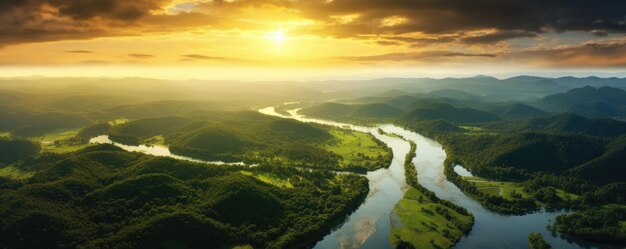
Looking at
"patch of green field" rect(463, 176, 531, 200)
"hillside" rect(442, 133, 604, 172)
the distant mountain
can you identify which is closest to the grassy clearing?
"patch of green field" rect(463, 176, 531, 200)

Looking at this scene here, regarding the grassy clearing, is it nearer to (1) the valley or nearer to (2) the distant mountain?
(1) the valley

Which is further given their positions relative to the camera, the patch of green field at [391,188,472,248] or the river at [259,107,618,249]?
the river at [259,107,618,249]

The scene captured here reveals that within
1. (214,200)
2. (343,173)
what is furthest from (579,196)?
(214,200)

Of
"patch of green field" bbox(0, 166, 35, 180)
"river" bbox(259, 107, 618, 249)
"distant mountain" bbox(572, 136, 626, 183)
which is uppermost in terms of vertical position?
"distant mountain" bbox(572, 136, 626, 183)

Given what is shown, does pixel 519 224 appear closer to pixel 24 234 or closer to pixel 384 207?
pixel 384 207

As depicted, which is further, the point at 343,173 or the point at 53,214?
the point at 343,173

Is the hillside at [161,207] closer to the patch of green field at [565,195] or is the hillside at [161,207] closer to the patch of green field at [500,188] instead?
the patch of green field at [500,188]

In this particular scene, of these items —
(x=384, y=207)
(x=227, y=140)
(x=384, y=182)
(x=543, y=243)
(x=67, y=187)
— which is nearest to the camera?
(x=543, y=243)

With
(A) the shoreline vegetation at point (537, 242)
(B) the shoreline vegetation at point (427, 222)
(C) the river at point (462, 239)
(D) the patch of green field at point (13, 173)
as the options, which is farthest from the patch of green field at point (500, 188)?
(D) the patch of green field at point (13, 173)

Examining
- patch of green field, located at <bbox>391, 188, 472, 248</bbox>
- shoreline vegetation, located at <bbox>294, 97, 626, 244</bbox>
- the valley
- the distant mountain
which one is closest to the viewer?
the valley
